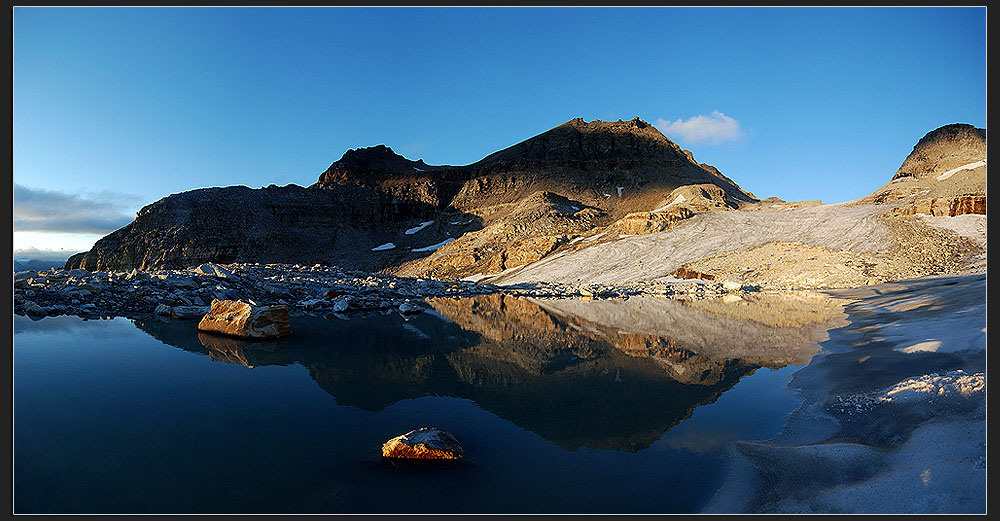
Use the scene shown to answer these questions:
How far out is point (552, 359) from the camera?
9.70 m

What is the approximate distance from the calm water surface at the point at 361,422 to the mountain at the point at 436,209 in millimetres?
42564

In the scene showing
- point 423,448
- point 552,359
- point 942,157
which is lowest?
point 552,359

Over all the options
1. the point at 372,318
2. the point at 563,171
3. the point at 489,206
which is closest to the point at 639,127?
the point at 563,171

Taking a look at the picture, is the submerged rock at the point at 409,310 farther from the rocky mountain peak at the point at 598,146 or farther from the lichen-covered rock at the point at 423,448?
the rocky mountain peak at the point at 598,146

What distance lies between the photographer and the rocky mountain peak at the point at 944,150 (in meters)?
81.4

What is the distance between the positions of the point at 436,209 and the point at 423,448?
101m

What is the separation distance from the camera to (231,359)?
8.72 metres

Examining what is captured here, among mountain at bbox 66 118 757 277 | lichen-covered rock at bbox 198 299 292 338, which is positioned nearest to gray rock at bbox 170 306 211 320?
lichen-covered rock at bbox 198 299 292 338

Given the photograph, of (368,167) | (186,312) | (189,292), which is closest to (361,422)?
(186,312)

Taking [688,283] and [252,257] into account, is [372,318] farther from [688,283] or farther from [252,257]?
[252,257]

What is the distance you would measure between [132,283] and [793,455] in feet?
65.5

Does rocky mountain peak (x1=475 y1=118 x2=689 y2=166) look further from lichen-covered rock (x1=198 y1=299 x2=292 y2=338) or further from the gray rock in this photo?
lichen-covered rock (x1=198 y1=299 x2=292 y2=338)

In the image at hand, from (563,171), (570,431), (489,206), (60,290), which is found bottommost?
(570,431)

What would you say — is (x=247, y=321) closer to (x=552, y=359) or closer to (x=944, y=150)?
(x=552, y=359)
